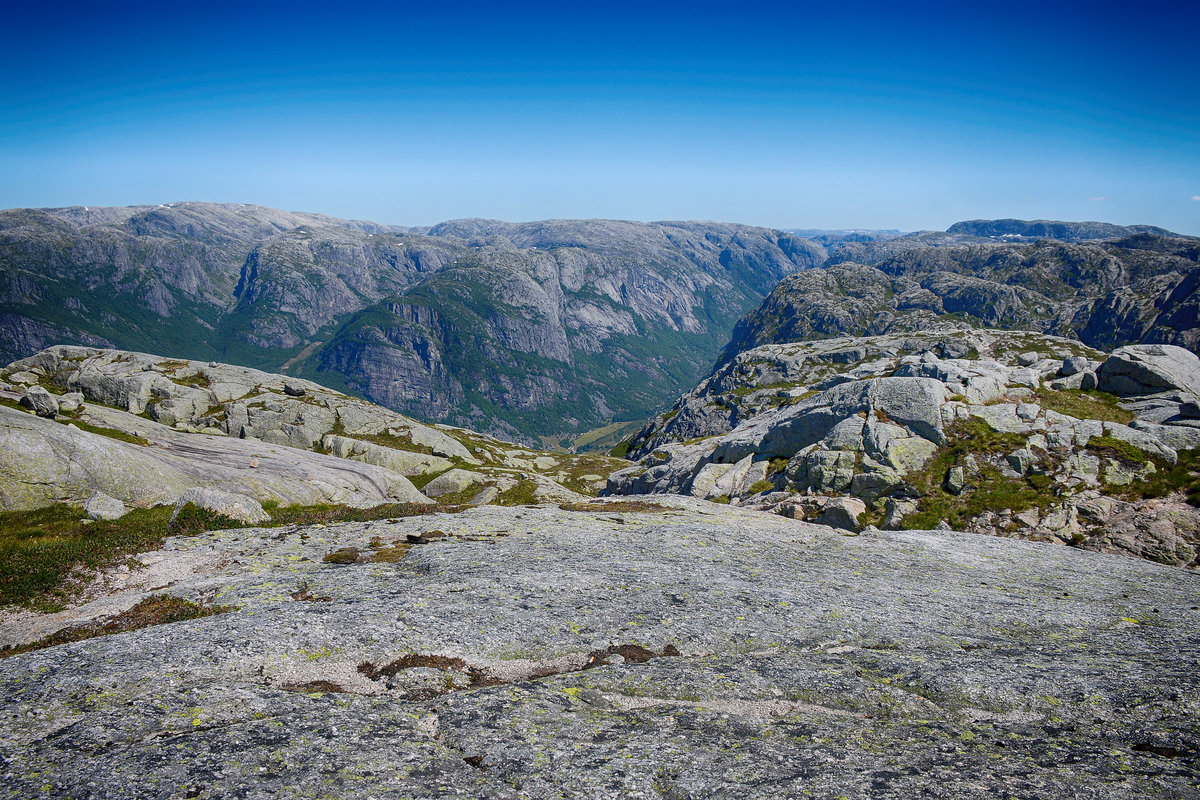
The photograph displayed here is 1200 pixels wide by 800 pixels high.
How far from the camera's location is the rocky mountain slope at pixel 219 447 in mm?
39156

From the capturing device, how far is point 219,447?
2463 inches

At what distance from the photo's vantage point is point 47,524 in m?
31.8

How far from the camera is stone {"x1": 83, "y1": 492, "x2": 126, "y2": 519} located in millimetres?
29797

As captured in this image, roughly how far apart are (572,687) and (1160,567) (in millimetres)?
36248

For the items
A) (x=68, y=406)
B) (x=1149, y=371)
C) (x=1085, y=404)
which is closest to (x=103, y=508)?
(x=68, y=406)

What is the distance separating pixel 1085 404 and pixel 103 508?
7591 centimetres

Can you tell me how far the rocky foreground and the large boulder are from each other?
99.5ft

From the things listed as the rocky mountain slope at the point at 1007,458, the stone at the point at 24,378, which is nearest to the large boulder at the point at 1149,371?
the rocky mountain slope at the point at 1007,458

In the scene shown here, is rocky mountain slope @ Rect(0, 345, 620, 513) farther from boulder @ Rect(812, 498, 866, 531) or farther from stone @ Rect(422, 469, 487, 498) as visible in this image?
boulder @ Rect(812, 498, 866, 531)

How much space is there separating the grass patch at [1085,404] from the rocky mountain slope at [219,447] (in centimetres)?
6339

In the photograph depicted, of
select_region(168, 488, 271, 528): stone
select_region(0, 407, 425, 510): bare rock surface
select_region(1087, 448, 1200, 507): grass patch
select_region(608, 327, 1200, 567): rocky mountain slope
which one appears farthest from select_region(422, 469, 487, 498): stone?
select_region(1087, 448, 1200, 507): grass patch

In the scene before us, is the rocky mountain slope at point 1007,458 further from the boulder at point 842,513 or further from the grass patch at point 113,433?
the grass patch at point 113,433

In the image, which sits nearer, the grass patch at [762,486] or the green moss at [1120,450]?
the green moss at [1120,450]

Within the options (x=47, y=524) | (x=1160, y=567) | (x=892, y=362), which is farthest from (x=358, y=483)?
(x=892, y=362)
